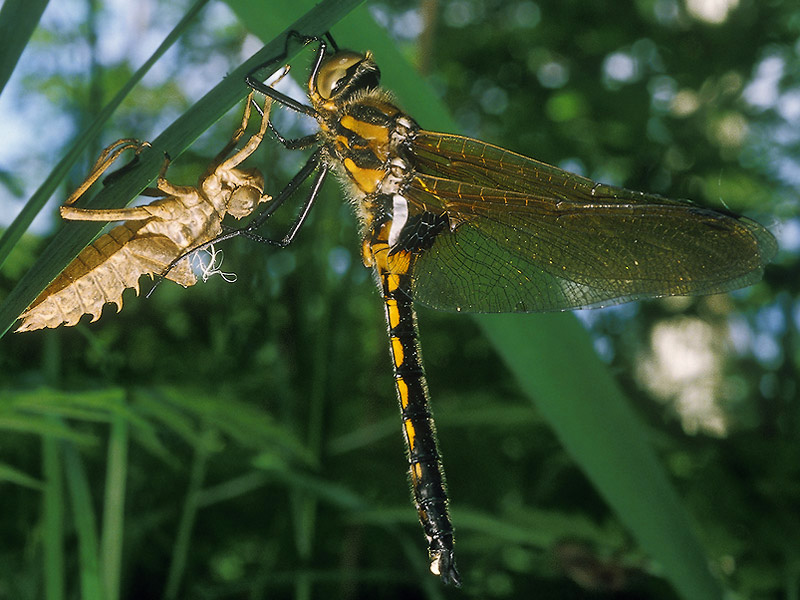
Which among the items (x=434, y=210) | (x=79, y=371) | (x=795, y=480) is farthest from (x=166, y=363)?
(x=795, y=480)

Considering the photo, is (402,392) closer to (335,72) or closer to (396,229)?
(396,229)

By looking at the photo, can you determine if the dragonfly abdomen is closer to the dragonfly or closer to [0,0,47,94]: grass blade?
the dragonfly

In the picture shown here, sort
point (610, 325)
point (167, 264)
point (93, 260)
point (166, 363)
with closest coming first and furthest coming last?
point (93, 260) → point (167, 264) → point (166, 363) → point (610, 325)

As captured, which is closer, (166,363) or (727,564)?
(727,564)

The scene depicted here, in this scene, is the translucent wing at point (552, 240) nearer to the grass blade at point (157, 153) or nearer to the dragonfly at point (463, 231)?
the dragonfly at point (463, 231)

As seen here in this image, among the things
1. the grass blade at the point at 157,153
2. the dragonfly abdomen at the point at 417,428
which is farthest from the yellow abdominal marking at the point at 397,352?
the grass blade at the point at 157,153

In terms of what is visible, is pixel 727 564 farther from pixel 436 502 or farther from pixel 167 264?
pixel 167 264

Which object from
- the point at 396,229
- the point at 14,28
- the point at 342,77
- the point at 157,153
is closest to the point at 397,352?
the point at 396,229

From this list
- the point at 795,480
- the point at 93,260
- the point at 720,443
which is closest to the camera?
the point at 93,260
